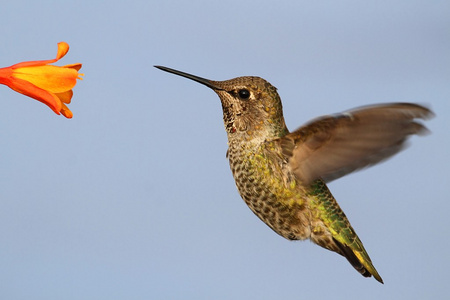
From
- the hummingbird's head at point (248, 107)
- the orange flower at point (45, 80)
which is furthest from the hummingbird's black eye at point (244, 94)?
the orange flower at point (45, 80)

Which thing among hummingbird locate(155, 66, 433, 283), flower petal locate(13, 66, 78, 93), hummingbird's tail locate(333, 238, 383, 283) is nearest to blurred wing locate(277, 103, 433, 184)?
hummingbird locate(155, 66, 433, 283)

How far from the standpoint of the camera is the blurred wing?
0.46m

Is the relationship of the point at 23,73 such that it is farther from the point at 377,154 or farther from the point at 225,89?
the point at 377,154

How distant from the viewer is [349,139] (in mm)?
491

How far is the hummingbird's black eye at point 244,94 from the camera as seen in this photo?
553 mm

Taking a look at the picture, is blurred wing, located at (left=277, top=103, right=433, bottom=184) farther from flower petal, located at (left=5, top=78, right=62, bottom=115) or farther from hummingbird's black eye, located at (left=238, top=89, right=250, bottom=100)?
flower petal, located at (left=5, top=78, right=62, bottom=115)

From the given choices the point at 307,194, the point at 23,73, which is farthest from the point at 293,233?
the point at 23,73

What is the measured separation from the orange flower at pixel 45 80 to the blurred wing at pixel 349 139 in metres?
0.22

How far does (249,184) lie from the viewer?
0.55 metres

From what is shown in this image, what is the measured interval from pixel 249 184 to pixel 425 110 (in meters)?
0.19

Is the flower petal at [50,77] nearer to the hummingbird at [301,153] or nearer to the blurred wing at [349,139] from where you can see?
the hummingbird at [301,153]

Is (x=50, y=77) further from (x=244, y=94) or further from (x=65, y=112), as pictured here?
(x=244, y=94)

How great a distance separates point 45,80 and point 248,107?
202 millimetres

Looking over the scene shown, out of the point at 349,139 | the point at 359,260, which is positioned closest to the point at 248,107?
the point at 349,139
